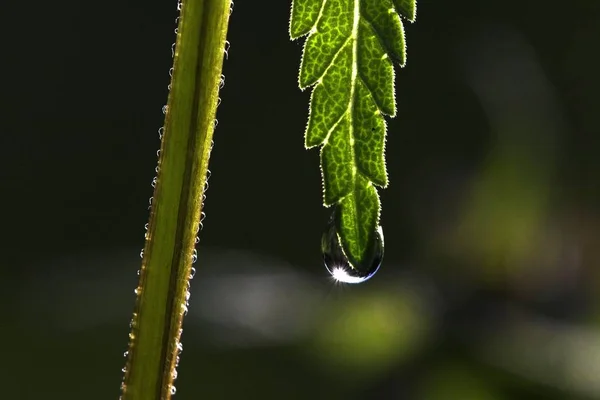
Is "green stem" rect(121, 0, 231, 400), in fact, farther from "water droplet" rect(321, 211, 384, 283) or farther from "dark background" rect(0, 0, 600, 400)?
"dark background" rect(0, 0, 600, 400)

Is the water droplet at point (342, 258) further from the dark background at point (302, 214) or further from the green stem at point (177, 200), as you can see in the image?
the dark background at point (302, 214)

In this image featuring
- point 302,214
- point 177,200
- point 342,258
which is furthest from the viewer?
point 302,214

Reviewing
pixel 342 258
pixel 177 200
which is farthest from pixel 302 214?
pixel 177 200

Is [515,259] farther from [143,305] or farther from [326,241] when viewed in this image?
[143,305]

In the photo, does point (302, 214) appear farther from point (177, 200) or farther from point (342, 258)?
point (177, 200)

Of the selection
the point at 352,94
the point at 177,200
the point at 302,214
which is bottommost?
the point at 177,200

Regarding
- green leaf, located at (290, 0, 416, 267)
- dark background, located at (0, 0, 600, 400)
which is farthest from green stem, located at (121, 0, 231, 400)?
dark background, located at (0, 0, 600, 400)

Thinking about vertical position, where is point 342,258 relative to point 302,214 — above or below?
below
